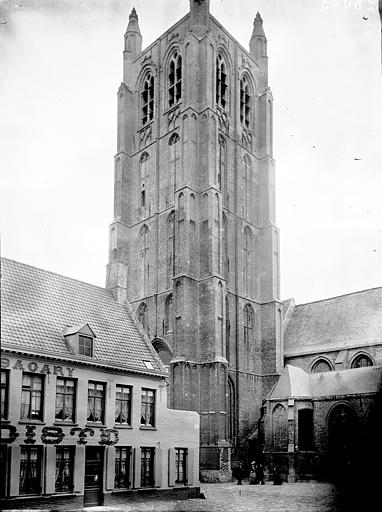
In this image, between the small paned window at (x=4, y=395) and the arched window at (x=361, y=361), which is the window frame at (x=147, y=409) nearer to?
the small paned window at (x=4, y=395)

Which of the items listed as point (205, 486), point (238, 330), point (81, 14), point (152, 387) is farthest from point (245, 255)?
point (81, 14)

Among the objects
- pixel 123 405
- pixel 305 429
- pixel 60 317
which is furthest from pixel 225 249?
pixel 60 317

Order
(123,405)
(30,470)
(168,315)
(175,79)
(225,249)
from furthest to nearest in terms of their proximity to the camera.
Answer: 1. (175,79)
2. (225,249)
3. (168,315)
4. (123,405)
5. (30,470)

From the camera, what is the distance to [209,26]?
1793 inches

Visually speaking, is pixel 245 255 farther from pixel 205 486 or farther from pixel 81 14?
pixel 81 14

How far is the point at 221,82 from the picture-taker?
47.2 meters

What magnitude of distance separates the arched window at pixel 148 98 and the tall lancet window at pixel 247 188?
8481mm

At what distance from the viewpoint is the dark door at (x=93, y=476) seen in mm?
21484

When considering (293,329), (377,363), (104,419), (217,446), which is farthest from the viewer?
(293,329)

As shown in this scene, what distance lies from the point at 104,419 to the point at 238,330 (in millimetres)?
21791

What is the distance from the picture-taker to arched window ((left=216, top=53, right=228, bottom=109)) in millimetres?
46469

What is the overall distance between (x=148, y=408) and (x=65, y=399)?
4557 mm

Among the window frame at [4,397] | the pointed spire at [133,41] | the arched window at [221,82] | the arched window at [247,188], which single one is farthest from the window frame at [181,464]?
the pointed spire at [133,41]

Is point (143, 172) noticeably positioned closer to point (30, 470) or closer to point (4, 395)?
point (4, 395)
